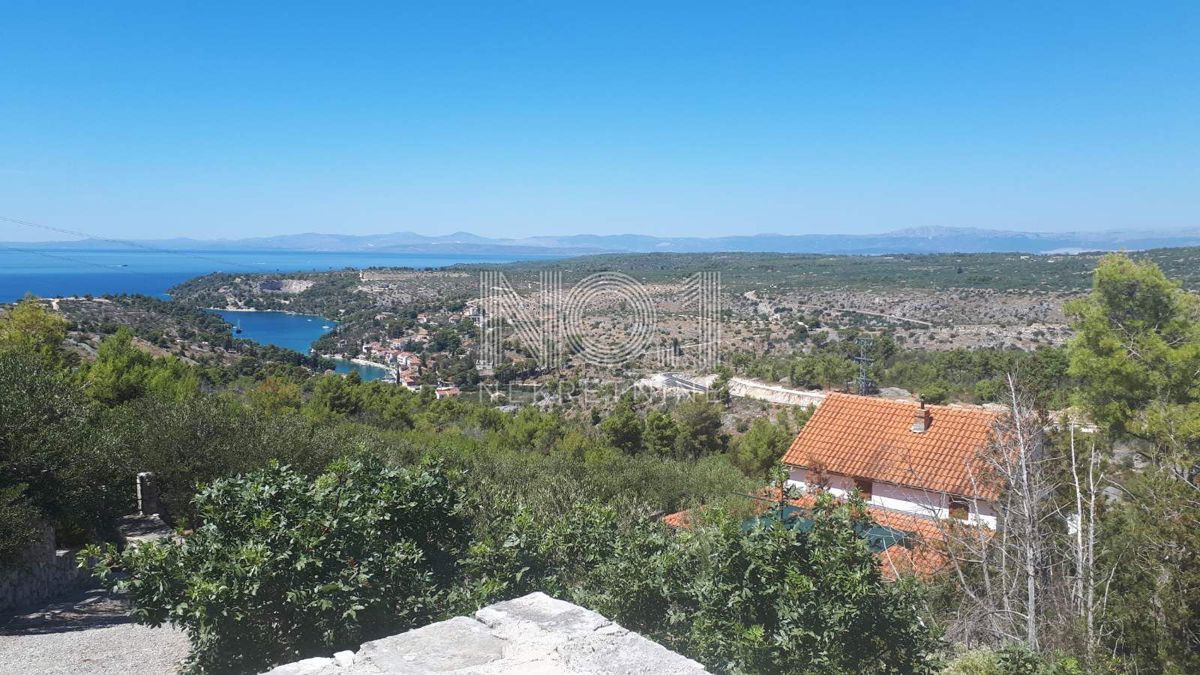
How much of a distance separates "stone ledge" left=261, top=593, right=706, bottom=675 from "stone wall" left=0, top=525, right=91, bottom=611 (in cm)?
735

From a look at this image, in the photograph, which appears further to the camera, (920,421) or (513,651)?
(920,421)

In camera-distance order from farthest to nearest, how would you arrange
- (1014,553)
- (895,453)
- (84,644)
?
(895,453)
(1014,553)
(84,644)

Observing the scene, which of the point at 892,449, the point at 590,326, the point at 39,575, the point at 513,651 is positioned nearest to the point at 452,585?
the point at 513,651

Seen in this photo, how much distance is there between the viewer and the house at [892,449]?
12.6 metres

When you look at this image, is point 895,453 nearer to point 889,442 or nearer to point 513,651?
point 889,442

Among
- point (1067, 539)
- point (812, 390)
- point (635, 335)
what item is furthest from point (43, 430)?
point (635, 335)

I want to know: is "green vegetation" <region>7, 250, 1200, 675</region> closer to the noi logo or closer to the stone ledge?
the stone ledge

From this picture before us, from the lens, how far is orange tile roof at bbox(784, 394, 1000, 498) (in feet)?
42.7

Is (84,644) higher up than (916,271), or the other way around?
(916,271)

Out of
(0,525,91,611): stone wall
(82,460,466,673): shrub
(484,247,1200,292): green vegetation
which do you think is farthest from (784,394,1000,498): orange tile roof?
(484,247,1200,292): green vegetation

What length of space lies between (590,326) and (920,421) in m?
39.7

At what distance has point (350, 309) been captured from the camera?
238ft

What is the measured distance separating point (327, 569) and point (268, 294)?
8789 cm

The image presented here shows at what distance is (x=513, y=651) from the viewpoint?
386cm
